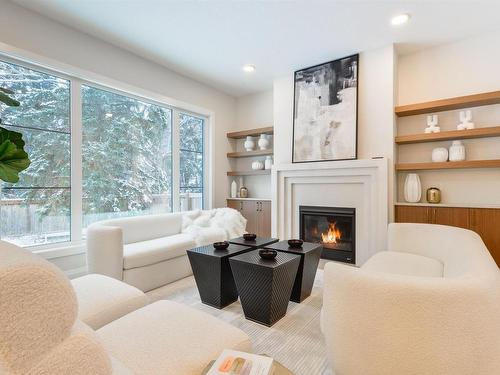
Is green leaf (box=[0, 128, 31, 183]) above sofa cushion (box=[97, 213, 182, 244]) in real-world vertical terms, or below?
above

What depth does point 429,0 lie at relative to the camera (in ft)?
8.44

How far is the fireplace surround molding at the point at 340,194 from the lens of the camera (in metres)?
3.38

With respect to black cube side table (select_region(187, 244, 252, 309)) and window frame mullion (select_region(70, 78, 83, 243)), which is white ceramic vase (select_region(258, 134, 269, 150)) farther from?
window frame mullion (select_region(70, 78, 83, 243))

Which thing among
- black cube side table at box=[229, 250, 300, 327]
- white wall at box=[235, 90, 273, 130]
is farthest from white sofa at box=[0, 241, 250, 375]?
white wall at box=[235, 90, 273, 130]

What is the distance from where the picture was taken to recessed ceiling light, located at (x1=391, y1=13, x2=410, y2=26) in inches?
110

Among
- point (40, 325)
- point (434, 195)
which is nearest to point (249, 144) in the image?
point (434, 195)

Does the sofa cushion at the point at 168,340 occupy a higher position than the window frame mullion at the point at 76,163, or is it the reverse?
the window frame mullion at the point at 76,163

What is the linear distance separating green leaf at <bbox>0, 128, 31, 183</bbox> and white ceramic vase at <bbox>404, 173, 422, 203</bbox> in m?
3.82

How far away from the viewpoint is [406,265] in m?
2.14

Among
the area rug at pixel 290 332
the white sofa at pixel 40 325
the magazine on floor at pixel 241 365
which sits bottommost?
the area rug at pixel 290 332

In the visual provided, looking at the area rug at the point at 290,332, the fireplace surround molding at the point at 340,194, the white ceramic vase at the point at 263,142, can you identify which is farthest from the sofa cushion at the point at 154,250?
the white ceramic vase at the point at 263,142

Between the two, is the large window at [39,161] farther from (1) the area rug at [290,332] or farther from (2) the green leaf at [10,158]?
(2) the green leaf at [10,158]

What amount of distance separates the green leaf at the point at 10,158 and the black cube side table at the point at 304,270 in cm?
201

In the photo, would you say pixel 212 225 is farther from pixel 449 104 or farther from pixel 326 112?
pixel 449 104
